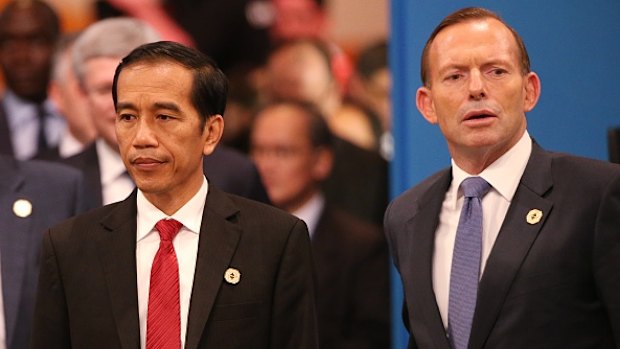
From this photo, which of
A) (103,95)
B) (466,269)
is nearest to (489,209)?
(466,269)

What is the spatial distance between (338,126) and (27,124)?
62.5 inches

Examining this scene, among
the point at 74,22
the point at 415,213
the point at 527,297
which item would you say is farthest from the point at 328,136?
the point at 527,297

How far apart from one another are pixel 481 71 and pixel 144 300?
1.02 m

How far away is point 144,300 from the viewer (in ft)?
8.77

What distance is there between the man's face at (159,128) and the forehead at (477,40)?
683mm

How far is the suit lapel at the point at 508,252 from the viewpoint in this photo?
2.73 meters

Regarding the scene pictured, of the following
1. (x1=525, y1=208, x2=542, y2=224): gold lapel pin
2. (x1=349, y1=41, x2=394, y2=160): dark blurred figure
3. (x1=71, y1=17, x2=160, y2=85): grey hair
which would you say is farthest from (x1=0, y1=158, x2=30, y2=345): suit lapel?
(x1=349, y1=41, x2=394, y2=160): dark blurred figure

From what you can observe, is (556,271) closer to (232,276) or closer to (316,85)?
(232,276)

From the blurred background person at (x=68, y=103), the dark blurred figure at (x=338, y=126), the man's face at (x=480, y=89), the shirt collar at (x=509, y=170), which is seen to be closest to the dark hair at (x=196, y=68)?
the man's face at (x=480, y=89)

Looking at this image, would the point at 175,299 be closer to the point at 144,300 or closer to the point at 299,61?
the point at 144,300

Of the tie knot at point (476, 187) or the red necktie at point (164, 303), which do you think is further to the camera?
the tie knot at point (476, 187)

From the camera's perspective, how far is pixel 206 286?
104 inches

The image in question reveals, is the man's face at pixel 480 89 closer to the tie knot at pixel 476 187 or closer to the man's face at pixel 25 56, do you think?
the tie knot at pixel 476 187

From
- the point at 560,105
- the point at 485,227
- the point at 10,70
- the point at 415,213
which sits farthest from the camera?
the point at 10,70
